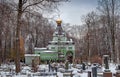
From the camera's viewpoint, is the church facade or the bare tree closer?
the bare tree

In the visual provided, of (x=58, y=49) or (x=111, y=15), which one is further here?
(x=58, y=49)

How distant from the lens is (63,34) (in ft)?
227

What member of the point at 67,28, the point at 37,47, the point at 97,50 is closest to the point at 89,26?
the point at 97,50

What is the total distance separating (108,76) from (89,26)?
114 ft

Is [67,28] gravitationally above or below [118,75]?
above

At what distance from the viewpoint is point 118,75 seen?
19453 millimetres

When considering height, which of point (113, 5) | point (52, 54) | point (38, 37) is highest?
point (113, 5)

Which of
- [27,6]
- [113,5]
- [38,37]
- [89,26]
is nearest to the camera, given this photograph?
[27,6]

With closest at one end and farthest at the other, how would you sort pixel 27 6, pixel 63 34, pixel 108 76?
1. pixel 108 76
2. pixel 27 6
3. pixel 63 34

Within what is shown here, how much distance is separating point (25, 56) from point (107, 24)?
807 inches

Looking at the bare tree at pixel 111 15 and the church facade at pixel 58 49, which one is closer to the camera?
the bare tree at pixel 111 15

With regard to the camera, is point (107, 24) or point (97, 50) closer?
point (107, 24)

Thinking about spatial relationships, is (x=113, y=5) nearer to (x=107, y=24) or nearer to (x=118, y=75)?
(x=107, y=24)

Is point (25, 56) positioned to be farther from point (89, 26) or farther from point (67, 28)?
point (67, 28)
